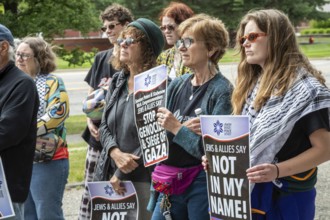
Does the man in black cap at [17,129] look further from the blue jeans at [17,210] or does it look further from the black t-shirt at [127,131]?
the black t-shirt at [127,131]

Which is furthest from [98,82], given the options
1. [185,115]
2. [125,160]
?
[185,115]

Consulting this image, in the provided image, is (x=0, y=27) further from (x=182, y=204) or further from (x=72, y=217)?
(x=72, y=217)

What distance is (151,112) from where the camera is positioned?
4.18 m

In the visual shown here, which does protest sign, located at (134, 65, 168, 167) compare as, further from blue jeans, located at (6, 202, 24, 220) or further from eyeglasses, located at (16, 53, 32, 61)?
eyeglasses, located at (16, 53, 32, 61)

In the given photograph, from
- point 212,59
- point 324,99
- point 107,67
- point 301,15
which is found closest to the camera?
point 324,99

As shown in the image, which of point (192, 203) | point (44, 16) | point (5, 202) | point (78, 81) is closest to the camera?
point (5, 202)

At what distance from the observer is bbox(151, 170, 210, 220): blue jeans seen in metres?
3.99

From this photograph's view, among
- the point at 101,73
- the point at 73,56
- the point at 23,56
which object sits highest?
the point at 23,56

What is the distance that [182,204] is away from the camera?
411 centimetres

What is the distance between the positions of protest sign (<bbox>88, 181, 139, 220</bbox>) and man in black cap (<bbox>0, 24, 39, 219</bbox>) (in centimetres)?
75

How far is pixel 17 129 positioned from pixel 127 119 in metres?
0.95

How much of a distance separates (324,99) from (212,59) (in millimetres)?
Result: 1112

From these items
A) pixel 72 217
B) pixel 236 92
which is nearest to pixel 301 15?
pixel 72 217

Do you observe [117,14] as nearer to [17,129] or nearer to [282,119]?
[17,129]
